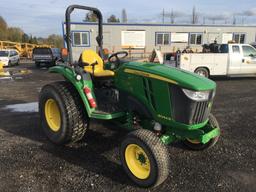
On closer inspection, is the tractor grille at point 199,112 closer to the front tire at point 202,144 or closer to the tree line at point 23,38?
the front tire at point 202,144

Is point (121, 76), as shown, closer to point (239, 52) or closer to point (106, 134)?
point (106, 134)

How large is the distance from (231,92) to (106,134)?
231 inches

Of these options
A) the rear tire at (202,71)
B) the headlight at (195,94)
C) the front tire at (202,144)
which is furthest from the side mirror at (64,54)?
the rear tire at (202,71)

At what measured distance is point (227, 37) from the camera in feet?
78.4

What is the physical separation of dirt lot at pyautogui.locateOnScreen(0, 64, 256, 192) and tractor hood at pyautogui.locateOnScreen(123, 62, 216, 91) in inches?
47.8

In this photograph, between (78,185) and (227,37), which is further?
(227,37)

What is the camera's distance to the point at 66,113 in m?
3.74

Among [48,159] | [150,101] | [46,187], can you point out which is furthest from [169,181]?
[48,159]

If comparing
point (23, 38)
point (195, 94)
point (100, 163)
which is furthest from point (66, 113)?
point (23, 38)

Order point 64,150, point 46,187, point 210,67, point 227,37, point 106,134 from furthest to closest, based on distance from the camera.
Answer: point 227,37, point 210,67, point 106,134, point 64,150, point 46,187

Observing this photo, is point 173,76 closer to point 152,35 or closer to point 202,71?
point 202,71

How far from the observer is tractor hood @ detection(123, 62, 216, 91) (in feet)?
9.69

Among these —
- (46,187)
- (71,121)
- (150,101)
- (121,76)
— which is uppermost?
(121,76)

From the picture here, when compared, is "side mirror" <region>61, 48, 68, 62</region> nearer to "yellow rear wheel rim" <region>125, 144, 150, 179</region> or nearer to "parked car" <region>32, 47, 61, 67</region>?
"yellow rear wheel rim" <region>125, 144, 150, 179</region>
